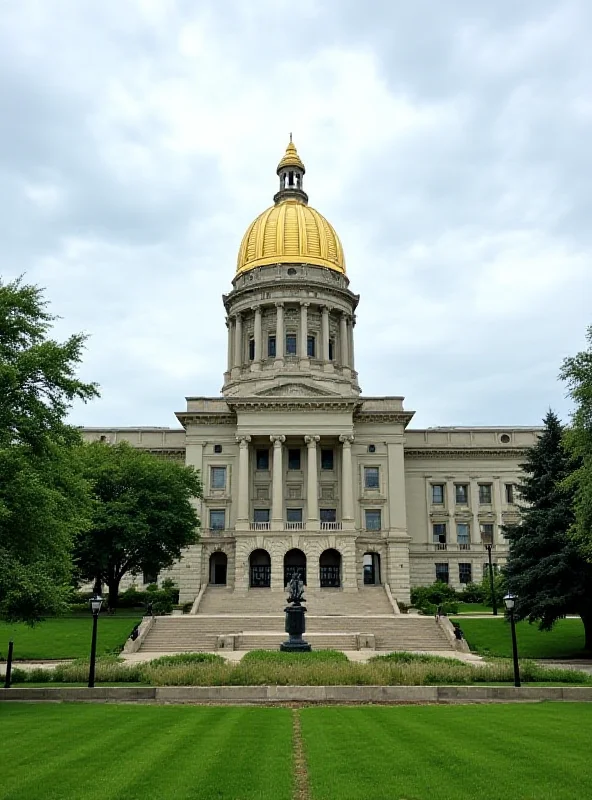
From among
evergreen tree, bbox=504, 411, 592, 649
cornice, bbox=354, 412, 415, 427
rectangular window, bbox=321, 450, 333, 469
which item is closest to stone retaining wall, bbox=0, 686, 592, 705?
evergreen tree, bbox=504, 411, 592, 649

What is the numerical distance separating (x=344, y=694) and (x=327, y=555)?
128 ft

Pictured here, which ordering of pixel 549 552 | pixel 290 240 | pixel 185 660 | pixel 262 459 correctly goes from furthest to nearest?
pixel 290 240
pixel 262 459
pixel 549 552
pixel 185 660

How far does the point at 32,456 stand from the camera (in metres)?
21.8

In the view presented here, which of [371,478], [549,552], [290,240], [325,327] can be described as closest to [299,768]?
[549,552]

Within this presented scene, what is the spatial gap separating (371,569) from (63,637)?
93.2 ft

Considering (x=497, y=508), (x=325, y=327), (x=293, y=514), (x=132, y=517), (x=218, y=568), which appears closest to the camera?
(x=132, y=517)

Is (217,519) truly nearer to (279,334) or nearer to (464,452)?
(279,334)

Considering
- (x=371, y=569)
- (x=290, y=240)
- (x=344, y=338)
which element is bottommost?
(x=371, y=569)

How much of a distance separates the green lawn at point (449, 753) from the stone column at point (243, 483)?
40009 millimetres

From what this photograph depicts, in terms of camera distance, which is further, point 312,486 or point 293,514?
point 293,514

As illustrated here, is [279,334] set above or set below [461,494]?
above

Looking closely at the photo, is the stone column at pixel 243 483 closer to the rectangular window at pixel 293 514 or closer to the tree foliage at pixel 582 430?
the rectangular window at pixel 293 514

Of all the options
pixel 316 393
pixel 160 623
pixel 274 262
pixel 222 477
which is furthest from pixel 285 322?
pixel 160 623

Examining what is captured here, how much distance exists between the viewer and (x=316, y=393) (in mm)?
60062
